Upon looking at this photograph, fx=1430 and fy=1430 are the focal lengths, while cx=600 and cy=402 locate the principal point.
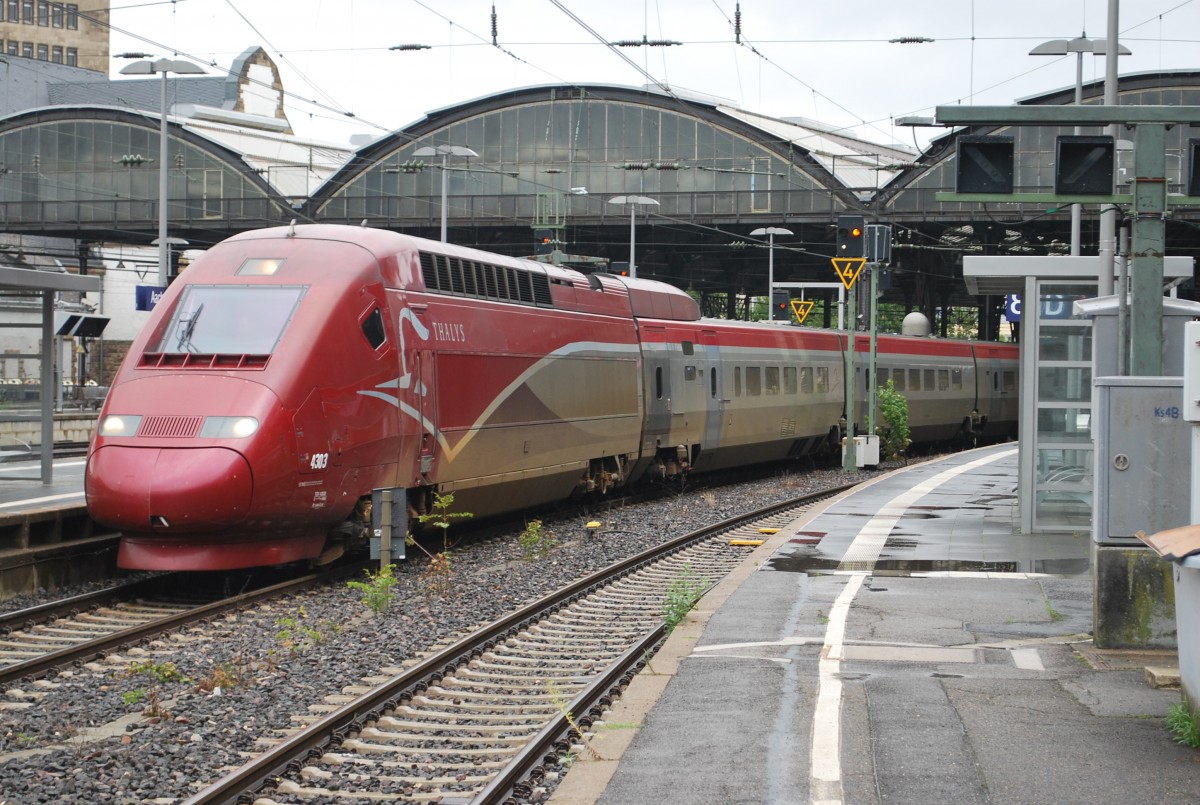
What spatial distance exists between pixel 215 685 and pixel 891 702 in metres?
4.11

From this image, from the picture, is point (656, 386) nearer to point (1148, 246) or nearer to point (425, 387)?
point (425, 387)

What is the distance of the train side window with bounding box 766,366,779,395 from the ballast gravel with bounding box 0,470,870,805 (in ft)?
42.3

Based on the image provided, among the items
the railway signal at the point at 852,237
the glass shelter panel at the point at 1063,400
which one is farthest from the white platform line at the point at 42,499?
the railway signal at the point at 852,237

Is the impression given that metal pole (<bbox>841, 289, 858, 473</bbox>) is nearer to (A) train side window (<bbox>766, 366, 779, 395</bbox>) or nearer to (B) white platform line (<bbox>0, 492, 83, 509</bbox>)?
(A) train side window (<bbox>766, 366, 779, 395</bbox>)

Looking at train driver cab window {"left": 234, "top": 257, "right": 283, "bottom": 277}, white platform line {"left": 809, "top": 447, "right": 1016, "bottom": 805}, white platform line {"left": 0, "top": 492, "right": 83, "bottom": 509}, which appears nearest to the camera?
white platform line {"left": 809, "top": 447, "right": 1016, "bottom": 805}

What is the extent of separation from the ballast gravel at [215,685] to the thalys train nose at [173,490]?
0.88 m

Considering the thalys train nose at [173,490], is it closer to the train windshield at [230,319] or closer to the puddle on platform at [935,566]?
the train windshield at [230,319]

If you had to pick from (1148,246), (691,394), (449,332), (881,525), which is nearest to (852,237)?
(691,394)

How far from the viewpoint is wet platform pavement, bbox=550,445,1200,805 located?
6.27 meters

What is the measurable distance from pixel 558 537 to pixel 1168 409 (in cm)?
946

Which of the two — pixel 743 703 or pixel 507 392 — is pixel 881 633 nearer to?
pixel 743 703

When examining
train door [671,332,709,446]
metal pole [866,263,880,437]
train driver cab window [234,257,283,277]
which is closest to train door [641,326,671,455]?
train door [671,332,709,446]

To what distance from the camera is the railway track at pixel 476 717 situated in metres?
6.80

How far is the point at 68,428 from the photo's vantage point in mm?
33000
